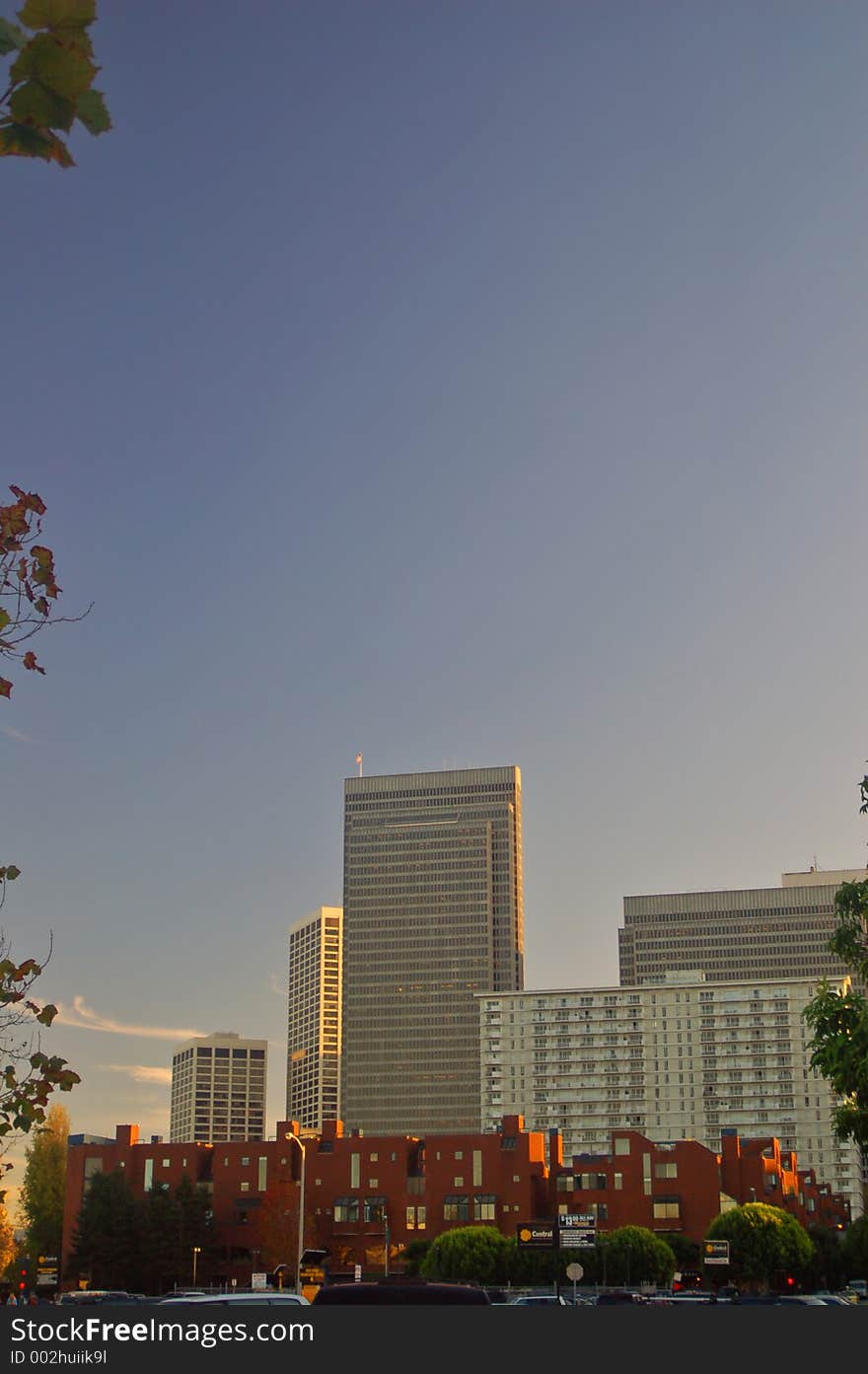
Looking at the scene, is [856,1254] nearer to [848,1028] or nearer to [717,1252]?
[717,1252]

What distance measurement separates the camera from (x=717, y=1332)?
34.4 feet

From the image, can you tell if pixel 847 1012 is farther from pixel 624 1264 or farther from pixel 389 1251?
pixel 389 1251

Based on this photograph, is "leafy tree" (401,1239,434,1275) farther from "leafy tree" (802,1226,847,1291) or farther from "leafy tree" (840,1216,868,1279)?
"leafy tree" (840,1216,868,1279)

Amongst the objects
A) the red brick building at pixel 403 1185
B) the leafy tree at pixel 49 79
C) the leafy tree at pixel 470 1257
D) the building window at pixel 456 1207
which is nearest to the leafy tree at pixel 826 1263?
the red brick building at pixel 403 1185

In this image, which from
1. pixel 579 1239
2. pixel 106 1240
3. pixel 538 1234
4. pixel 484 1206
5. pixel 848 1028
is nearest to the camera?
pixel 848 1028

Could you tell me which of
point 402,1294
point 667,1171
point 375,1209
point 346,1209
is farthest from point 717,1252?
point 402,1294

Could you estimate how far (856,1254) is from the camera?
4803 inches

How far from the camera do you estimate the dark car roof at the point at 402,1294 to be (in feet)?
65.6

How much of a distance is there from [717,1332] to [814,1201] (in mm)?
153786

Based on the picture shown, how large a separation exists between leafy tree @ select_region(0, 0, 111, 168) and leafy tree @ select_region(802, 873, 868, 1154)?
18573 mm

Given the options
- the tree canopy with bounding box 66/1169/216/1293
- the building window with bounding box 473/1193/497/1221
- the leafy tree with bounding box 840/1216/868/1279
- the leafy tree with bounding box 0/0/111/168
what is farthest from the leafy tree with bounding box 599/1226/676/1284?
the leafy tree with bounding box 0/0/111/168

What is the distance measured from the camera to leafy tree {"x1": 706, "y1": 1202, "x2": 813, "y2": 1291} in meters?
109

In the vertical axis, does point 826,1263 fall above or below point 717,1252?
below

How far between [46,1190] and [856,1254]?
2852 inches
